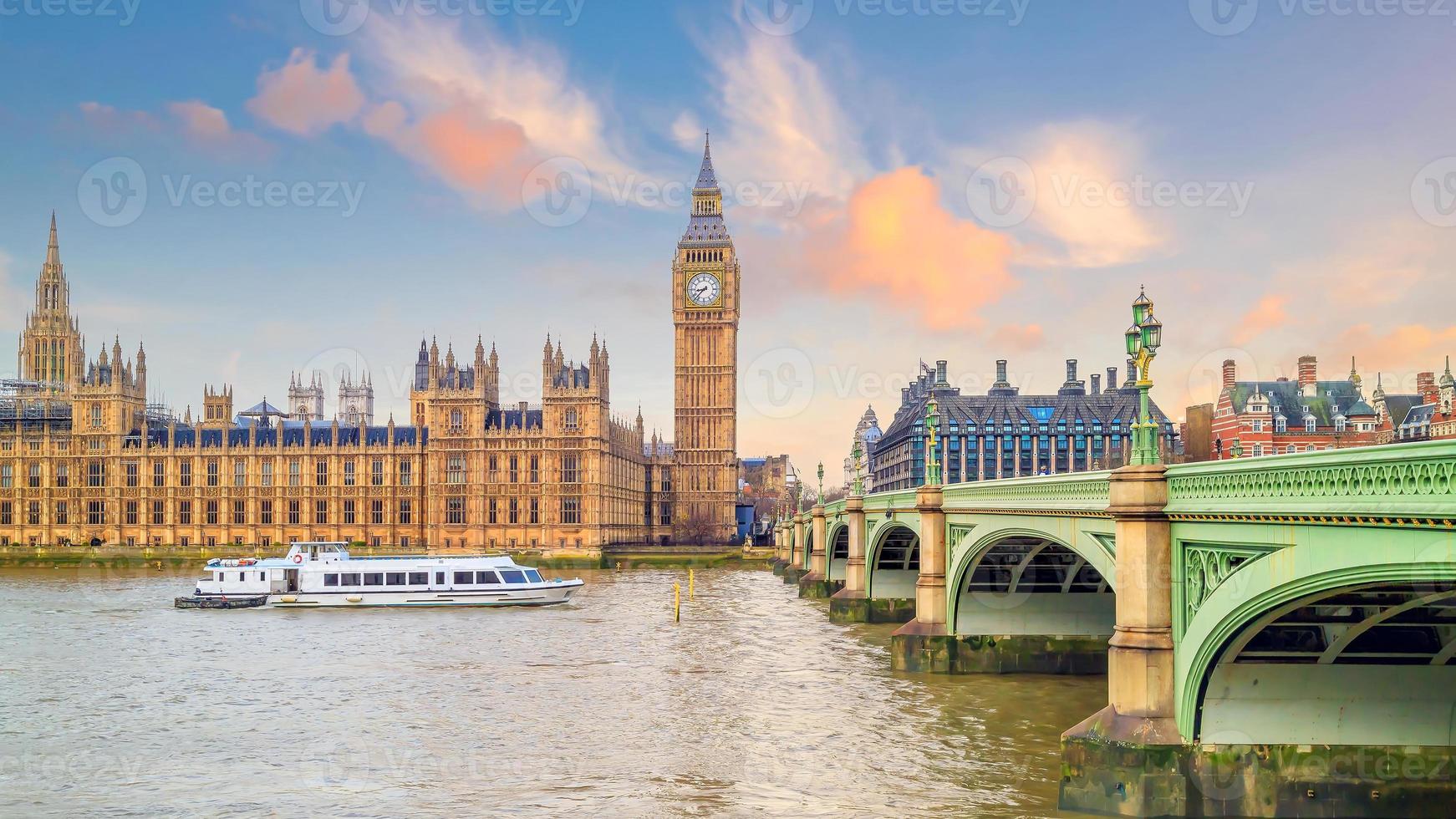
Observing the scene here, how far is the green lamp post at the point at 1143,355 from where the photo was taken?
66.4 ft

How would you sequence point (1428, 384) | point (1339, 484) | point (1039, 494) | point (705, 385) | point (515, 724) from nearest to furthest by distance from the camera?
point (1339, 484), point (1039, 494), point (515, 724), point (1428, 384), point (705, 385)

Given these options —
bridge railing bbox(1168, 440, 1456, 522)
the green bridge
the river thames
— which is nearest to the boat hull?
the river thames

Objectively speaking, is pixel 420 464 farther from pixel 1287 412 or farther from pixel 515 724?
pixel 515 724

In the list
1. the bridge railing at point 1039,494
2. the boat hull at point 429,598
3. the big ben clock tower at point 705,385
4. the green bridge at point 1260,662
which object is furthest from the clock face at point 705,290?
the green bridge at point 1260,662

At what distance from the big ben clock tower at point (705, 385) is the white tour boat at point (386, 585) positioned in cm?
6007

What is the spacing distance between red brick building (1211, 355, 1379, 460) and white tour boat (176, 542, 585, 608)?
4443 centimetres

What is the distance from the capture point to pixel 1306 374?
88.2 m

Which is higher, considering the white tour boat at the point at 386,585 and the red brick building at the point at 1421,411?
the red brick building at the point at 1421,411

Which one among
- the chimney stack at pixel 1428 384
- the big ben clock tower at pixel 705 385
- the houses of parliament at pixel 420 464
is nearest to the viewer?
the chimney stack at pixel 1428 384

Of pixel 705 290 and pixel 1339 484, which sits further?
pixel 705 290

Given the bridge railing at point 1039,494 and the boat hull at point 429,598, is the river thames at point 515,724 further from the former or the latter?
the boat hull at point 429,598

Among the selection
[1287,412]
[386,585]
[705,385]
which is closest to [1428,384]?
[1287,412]

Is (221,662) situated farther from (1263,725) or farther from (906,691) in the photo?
(1263,725)

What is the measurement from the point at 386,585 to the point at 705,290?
234ft
